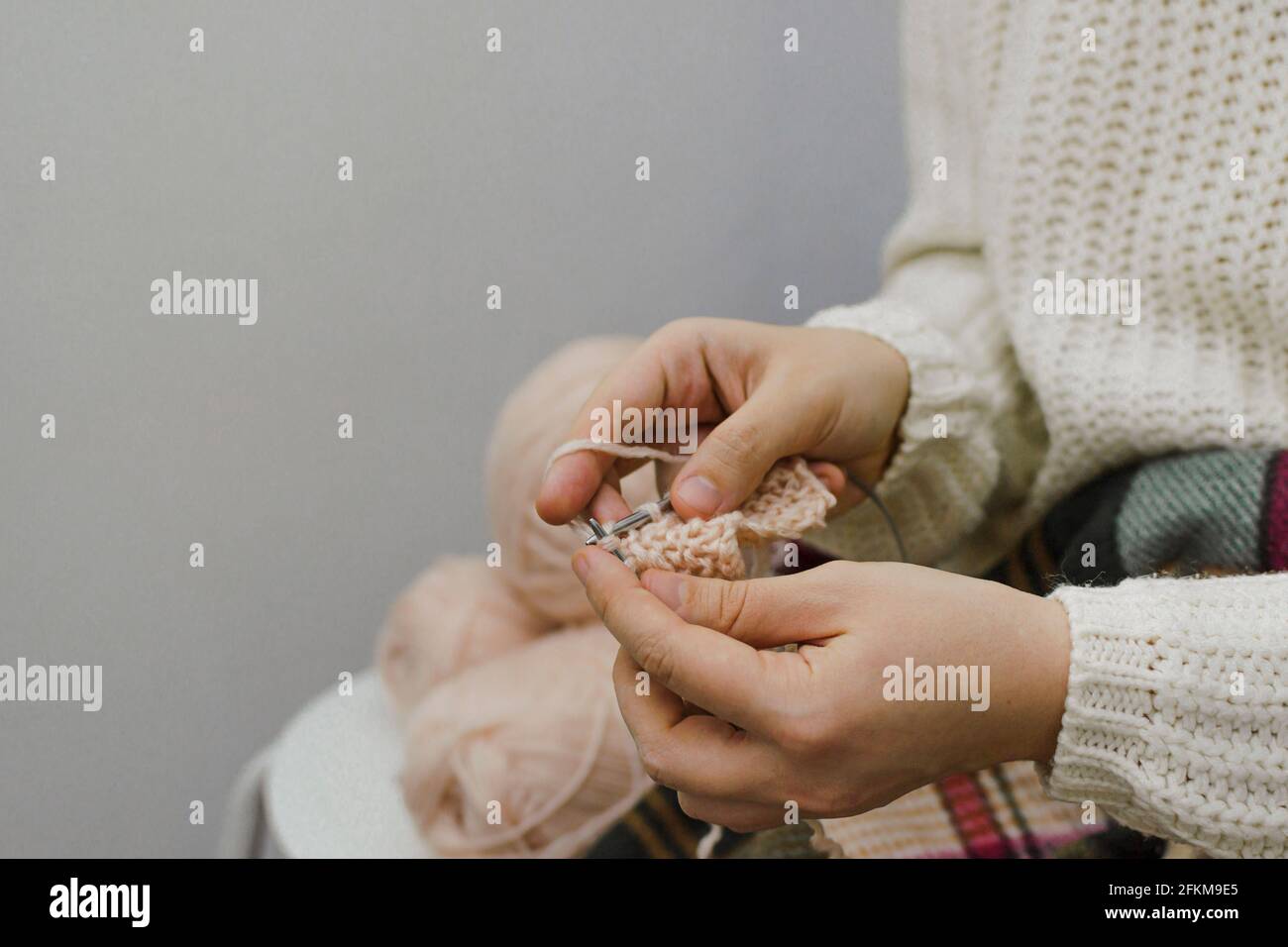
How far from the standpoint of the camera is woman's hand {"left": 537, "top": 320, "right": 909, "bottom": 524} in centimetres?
48

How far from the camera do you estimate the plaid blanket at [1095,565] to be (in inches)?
21.1

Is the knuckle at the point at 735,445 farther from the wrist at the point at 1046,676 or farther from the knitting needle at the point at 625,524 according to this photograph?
the wrist at the point at 1046,676

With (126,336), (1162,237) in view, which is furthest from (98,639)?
(1162,237)

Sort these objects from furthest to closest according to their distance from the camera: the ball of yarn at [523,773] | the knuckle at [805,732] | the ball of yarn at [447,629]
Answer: the ball of yarn at [447,629]
the ball of yarn at [523,773]
the knuckle at [805,732]

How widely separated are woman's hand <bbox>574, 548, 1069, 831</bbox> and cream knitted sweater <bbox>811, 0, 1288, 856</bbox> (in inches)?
1.2

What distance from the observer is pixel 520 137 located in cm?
95

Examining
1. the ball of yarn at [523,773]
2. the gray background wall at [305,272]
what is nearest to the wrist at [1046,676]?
the ball of yarn at [523,773]

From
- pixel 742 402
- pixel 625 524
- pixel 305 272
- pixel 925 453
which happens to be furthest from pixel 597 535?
pixel 305 272

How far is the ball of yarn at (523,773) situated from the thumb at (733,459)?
339 mm

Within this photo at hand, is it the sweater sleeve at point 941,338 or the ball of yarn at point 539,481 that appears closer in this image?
the sweater sleeve at point 941,338

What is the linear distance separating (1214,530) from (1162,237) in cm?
18

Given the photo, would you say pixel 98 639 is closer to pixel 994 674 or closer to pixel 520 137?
pixel 520 137

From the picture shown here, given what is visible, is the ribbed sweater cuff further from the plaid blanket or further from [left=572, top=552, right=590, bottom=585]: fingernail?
[left=572, top=552, right=590, bottom=585]: fingernail

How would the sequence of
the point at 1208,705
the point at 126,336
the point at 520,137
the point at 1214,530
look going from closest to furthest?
the point at 1208,705 → the point at 1214,530 → the point at 126,336 → the point at 520,137
